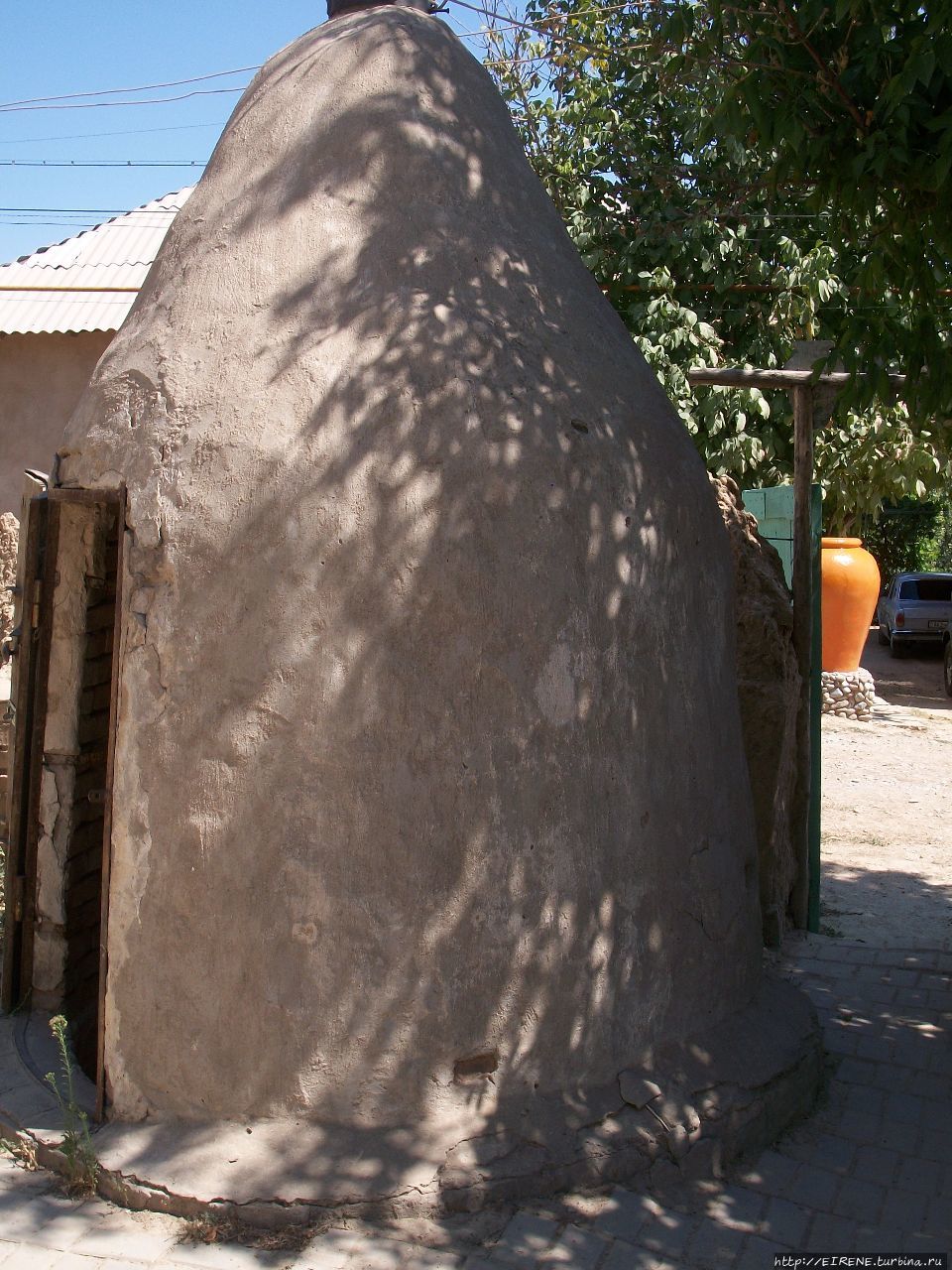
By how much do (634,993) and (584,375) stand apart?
2110mm

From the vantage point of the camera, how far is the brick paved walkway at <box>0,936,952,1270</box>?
3.28m

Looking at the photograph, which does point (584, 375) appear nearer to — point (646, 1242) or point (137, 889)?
point (137, 889)

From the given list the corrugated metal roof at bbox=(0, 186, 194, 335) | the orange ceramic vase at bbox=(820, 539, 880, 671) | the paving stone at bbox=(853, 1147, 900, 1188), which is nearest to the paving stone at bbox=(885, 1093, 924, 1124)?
the paving stone at bbox=(853, 1147, 900, 1188)

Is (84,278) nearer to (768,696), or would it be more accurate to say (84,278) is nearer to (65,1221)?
(768,696)

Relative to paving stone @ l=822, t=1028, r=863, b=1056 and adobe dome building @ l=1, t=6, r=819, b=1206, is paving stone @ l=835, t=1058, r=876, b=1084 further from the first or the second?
adobe dome building @ l=1, t=6, r=819, b=1206

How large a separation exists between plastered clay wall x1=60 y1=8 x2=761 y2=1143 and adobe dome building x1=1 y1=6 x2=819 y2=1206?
1 cm

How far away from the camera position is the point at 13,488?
35.7ft

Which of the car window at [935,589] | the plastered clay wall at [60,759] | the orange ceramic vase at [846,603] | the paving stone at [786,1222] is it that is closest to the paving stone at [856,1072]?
the paving stone at [786,1222]

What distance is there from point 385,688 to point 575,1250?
1.68 metres

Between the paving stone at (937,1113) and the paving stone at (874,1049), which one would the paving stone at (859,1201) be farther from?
the paving stone at (874,1049)

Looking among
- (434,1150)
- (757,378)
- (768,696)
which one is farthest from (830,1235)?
(757,378)

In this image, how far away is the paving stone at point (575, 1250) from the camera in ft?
10.8

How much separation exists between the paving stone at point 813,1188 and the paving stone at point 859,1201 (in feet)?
0.09

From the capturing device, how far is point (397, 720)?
3.60 meters
